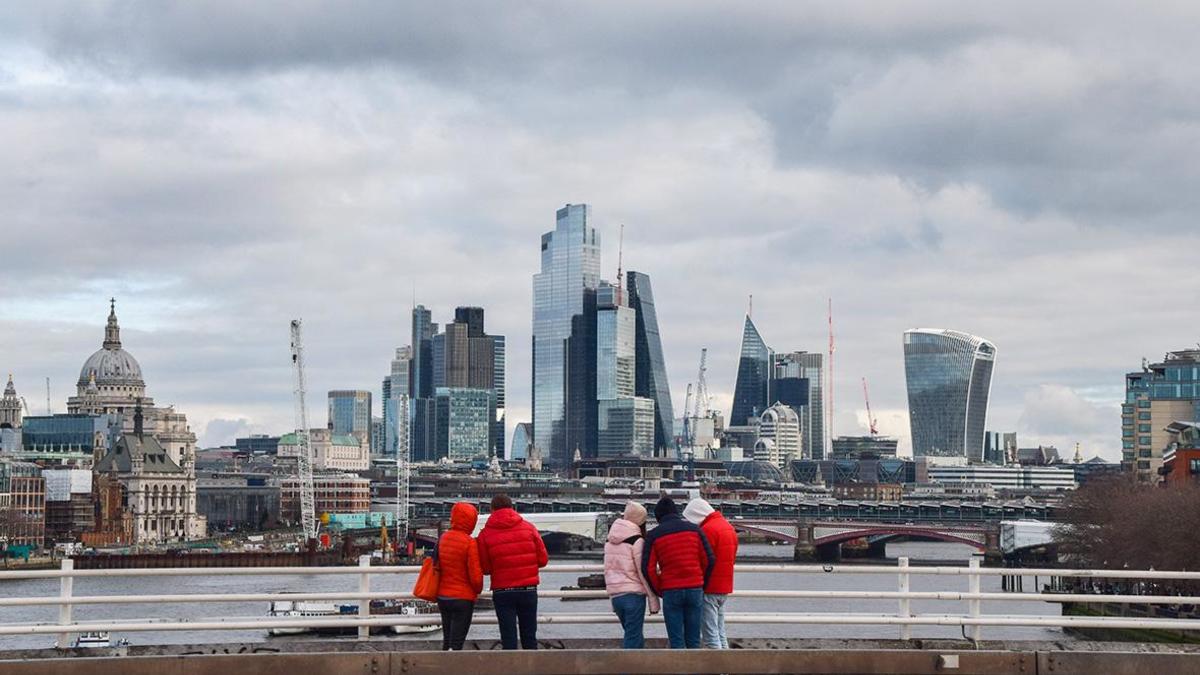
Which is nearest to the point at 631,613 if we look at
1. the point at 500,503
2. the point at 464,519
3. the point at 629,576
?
the point at 629,576

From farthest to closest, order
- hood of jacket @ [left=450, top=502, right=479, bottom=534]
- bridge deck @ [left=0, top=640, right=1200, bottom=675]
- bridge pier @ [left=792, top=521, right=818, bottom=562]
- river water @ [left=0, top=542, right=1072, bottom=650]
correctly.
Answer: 1. bridge pier @ [left=792, top=521, right=818, bottom=562]
2. river water @ [left=0, top=542, right=1072, bottom=650]
3. hood of jacket @ [left=450, top=502, right=479, bottom=534]
4. bridge deck @ [left=0, top=640, right=1200, bottom=675]

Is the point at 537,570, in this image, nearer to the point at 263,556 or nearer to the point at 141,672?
the point at 141,672

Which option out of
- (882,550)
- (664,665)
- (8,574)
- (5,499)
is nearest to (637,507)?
(664,665)

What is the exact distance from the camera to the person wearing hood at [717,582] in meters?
16.3

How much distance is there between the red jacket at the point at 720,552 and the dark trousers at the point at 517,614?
5.40 feet

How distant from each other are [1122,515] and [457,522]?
92.1 meters

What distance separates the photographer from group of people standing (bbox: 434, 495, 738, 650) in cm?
1611

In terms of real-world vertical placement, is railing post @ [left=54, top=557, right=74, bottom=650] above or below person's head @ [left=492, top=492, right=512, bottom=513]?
below

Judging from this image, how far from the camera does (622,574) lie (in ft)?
54.4

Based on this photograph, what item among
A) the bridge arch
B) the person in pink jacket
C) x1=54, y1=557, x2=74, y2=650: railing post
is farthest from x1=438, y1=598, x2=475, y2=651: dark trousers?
the bridge arch

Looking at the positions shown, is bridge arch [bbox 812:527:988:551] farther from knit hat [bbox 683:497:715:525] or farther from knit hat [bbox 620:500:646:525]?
knit hat [bbox 620:500:646:525]

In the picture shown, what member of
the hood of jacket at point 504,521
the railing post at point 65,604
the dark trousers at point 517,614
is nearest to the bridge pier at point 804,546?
the hood of jacket at point 504,521

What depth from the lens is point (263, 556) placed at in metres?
158

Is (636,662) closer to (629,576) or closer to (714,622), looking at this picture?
(714,622)
